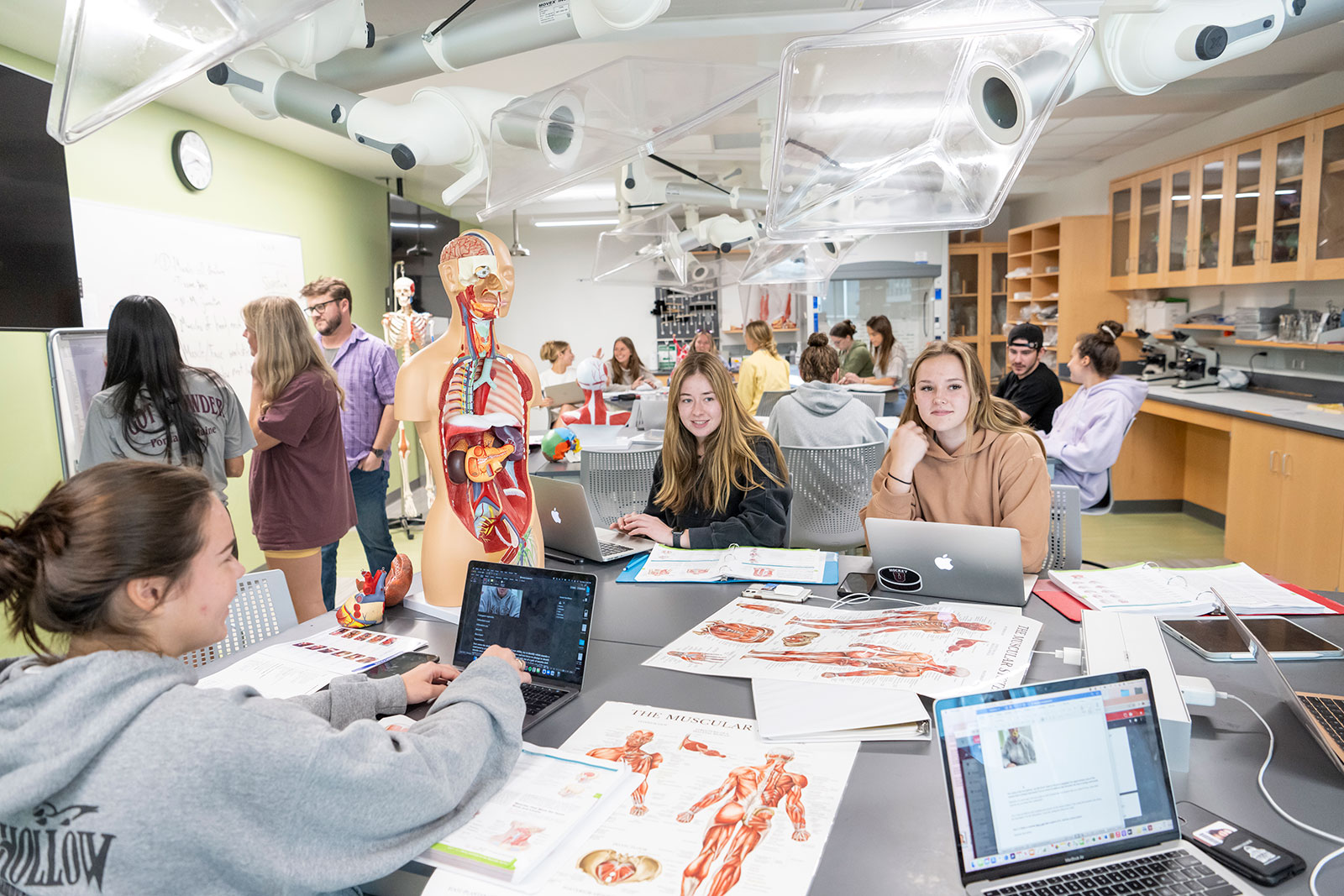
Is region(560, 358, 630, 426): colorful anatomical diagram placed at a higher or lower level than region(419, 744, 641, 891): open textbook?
higher

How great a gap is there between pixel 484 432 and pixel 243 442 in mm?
1399

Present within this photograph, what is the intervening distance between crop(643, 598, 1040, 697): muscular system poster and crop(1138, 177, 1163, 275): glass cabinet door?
576cm

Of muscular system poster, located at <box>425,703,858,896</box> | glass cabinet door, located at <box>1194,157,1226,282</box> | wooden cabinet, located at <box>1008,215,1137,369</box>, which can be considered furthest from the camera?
wooden cabinet, located at <box>1008,215,1137,369</box>

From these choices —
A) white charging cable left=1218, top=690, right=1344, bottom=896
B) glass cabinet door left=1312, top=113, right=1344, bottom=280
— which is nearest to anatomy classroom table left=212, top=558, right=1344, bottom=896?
white charging cable left=1218, top=690, right=1344, bottom=896

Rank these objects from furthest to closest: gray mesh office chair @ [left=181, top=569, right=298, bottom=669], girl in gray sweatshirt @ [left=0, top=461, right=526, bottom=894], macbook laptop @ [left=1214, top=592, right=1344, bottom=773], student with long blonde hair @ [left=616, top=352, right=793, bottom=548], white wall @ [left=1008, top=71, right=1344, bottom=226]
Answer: white wall @ [left=1008, top=71, right=1344, bottom=226], student with long blonde hair @ [left=616, top=352, right=793, bottom=548], gray mesh office chair @ [left=181, top=569, right=298, bottom=669], macbook laptop @ [left=1214, top=592, right=1344, bottom=773], girl in gray sweatshirt @ [left=0, top=461, right=526, bottom=894]

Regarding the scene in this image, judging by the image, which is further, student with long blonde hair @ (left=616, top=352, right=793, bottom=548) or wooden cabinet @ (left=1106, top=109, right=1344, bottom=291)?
wooden cabinet @ (left=1106, top=109, right=1344, bottom=291)

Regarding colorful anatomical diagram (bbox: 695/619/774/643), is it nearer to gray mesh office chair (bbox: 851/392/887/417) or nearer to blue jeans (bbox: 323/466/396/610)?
blue jeans (bbox: 323/466/396/610)

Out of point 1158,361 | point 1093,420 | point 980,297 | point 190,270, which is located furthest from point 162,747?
point 980,297

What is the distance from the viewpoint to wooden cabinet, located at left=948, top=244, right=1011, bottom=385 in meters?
9.81

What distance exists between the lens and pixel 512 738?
1164 mm

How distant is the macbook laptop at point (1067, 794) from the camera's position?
931 mm

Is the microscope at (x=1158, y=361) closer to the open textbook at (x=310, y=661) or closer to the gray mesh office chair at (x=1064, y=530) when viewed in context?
the gray mesh office chair at (x=1064, y=530)

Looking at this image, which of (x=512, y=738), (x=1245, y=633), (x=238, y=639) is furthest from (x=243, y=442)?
(x=1245, y=633)

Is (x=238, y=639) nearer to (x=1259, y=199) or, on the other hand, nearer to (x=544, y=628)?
(x=544, y=628)
